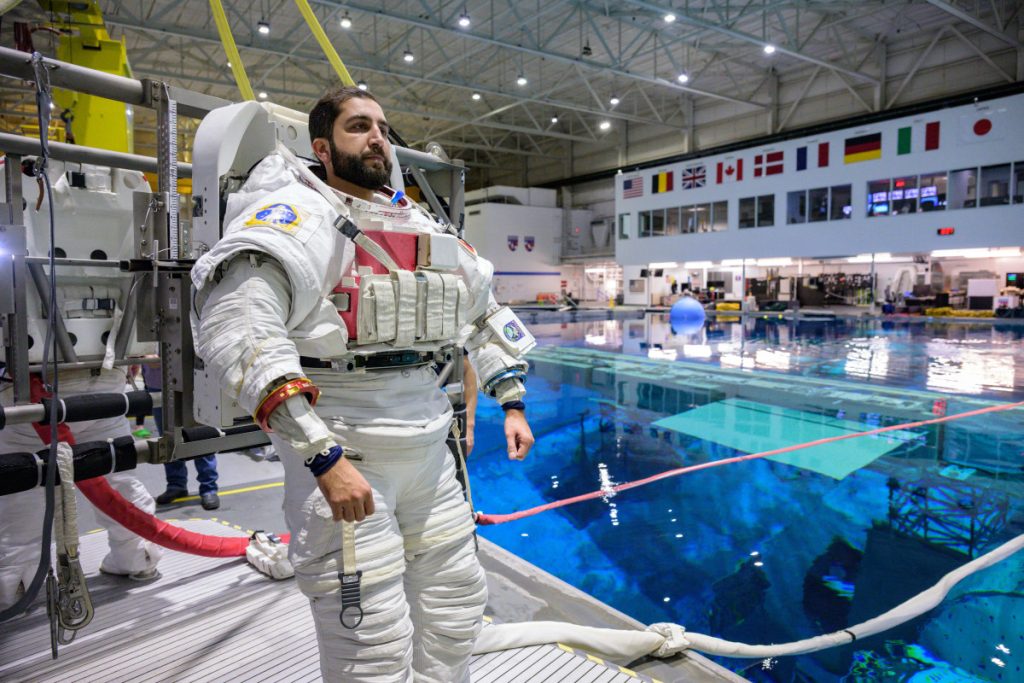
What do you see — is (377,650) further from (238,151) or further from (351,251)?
(238,151)

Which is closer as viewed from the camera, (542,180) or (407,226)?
(407,226)

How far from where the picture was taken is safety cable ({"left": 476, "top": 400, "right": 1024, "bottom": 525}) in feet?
12.5

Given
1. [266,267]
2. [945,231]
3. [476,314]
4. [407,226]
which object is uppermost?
[945,231]

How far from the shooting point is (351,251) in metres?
1.74

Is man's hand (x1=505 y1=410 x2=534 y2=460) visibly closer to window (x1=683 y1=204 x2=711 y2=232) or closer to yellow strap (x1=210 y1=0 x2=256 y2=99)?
yellow strap (x1=210 y1=0 x2=256 y2=99)

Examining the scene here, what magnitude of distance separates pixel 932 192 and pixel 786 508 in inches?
846

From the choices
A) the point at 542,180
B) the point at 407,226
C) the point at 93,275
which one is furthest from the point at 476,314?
the point at 542,180

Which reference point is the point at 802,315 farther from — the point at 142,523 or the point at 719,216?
the point at 142,523

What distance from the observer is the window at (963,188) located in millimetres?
19969

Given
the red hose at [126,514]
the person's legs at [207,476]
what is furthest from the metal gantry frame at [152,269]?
the person's legs at [207,476]

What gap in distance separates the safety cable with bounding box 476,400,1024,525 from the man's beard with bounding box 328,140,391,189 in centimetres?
185

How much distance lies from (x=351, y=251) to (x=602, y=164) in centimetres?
3388

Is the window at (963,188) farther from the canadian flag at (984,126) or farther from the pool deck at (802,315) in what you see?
the pool deck at (802,315)

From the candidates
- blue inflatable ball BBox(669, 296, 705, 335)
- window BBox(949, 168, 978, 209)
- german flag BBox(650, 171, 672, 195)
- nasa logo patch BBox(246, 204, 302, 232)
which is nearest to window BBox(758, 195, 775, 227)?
german flag BBox(650, 171, 672, 195)
